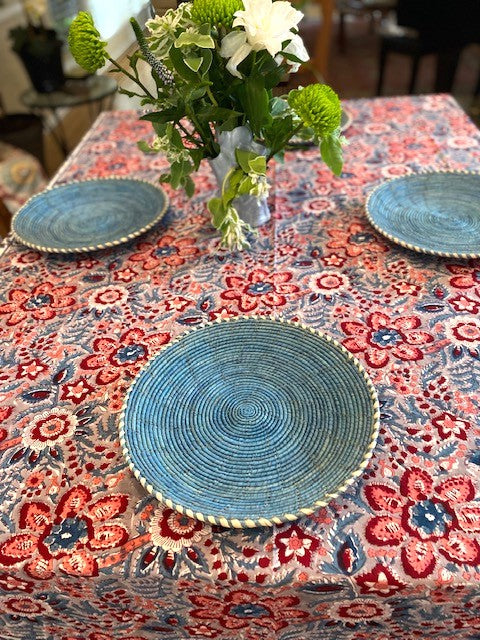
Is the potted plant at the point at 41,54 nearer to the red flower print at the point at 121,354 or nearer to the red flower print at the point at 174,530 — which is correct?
the red flower print at the point at 121,354

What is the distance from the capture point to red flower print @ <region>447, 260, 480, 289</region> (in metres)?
0.85

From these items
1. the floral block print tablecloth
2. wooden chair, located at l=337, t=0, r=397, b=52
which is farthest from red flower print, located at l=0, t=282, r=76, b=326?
wooden chair, located at l=337, t=0, r=397, b=52

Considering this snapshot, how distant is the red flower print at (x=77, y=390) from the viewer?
0.72m

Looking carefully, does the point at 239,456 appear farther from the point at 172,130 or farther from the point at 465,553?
the point at 172,130

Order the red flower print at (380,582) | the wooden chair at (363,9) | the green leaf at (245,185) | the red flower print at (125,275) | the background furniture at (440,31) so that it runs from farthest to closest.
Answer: the wooden chair at (363,9) < the background furniture at (440,31) < the red flower print at (125,275) < the green leaf at (245,185) < the red flower print at (380,582)

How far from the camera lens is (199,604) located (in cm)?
55

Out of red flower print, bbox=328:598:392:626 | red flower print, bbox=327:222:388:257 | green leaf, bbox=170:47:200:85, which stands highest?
green leaf, bbox=170:47:200:85

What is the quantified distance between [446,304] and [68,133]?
3.01 m

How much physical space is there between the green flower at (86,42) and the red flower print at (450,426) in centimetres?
69

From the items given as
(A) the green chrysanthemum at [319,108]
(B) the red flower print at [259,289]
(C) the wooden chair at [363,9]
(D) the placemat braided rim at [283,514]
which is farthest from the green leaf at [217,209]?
(C) the wooden chair at [363,9]

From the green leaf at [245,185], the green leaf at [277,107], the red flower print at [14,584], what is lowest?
the red flower print at [14,584]

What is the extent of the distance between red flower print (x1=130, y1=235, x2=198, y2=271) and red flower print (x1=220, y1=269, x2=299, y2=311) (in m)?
0.12

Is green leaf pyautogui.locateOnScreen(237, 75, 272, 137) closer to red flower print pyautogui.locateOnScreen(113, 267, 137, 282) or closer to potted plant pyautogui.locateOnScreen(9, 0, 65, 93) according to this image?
red flower print pyautogui.locateOnScreen(113, 267, 137, 282)

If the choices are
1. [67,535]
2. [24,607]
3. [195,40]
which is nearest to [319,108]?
[195,40]
